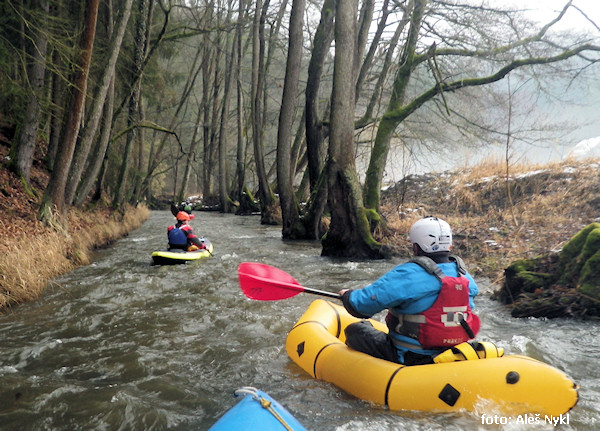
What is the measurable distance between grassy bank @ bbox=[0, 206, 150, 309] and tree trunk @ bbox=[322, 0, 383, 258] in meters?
4.78

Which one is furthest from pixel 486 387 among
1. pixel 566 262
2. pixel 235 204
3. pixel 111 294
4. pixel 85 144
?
pixel 235 204

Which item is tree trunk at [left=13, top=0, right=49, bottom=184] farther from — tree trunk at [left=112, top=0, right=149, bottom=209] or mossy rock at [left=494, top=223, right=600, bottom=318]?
mossy rock at [left=494, top=223, right=600, bottom=318]

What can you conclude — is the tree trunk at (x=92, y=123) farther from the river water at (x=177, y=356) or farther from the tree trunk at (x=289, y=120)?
the tree trunk at (x=289, y=120)

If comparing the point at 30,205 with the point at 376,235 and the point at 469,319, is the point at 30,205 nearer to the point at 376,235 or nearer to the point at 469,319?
the point at 376,235

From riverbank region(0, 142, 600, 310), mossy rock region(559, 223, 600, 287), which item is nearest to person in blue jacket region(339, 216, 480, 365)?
mossy rock region(559, 223, 600, 287)

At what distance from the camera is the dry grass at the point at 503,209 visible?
792 centimetres

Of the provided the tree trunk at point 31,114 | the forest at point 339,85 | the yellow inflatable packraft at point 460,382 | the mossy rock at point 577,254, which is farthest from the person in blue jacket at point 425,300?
the tree trunk at point 31,114

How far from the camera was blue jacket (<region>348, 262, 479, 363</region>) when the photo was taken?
9.88 ft

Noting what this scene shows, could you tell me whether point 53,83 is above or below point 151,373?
above

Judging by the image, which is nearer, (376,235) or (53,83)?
(376,235)

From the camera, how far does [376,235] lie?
9.58 meters

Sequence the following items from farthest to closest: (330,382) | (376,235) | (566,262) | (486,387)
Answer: (376,235) < (566,262) < (330,382) < (486,387)

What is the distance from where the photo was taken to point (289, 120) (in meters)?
12.6

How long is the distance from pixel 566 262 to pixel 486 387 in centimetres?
342
